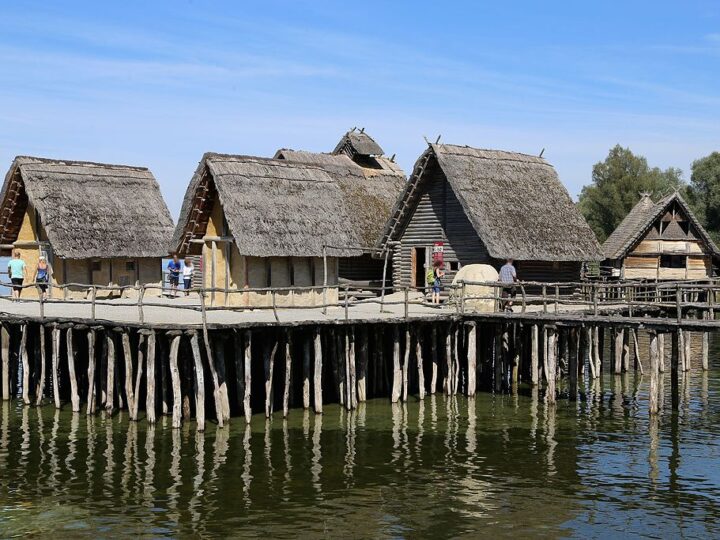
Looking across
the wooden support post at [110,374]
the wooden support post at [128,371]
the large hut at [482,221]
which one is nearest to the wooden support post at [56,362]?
the wooden support post at [110,374]

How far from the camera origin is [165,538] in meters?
17.3

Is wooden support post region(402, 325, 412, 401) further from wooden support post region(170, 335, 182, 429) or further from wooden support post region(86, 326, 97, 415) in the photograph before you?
wooden support post region(86, 326, 97, 415)

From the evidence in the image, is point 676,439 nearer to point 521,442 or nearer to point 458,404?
point 521,442

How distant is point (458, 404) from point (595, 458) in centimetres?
702

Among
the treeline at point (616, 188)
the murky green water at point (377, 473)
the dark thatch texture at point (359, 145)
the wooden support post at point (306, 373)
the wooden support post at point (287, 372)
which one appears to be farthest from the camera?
the treeline at point (616, 188)

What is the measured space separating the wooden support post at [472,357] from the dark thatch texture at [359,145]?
17313 mm

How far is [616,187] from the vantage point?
86688 millimetres

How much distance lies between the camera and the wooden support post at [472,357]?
30141 mm

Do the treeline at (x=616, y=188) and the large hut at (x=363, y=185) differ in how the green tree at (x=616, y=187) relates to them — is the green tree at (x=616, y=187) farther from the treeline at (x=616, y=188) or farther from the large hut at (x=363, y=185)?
the large hut at (x=363, y=185)

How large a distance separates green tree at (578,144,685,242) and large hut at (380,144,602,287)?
160 feet

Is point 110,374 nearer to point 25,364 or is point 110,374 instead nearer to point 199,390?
point 199,390

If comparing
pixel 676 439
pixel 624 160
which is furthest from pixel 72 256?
pixel 624 160

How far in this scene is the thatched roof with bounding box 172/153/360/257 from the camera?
111 ft

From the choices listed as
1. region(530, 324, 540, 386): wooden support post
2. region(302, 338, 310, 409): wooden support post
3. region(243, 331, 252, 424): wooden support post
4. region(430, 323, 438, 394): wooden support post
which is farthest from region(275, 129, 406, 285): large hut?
region(243, 331, 252, 424): wooden support post
